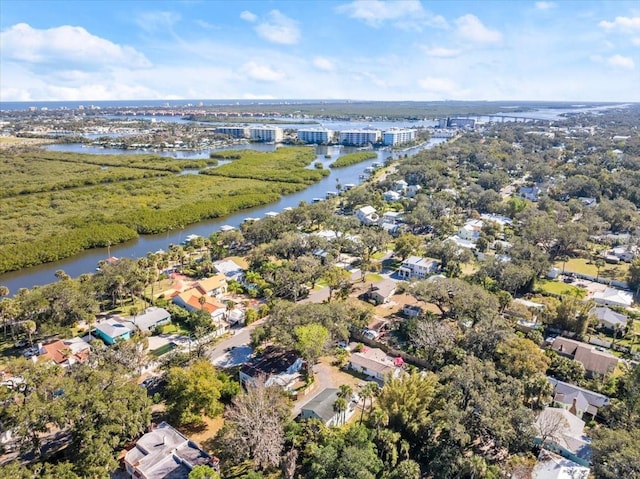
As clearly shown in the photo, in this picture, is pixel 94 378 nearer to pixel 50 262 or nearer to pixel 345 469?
pixel 345 469

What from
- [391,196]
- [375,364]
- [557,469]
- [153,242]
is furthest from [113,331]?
[391,196]

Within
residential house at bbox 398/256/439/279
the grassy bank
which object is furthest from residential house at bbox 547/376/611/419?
the grassy bank

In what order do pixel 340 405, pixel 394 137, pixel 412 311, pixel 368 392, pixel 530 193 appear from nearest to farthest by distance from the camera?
pixel 340 405 → pixel 368 392 → pixel 412 311 → pixel 530 193 → pixel 394 137

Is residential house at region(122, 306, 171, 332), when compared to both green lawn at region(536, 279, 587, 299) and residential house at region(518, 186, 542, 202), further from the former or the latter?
residential house at region(518, 186, 542, 202)

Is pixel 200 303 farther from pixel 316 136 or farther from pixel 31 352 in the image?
pixel 316 136

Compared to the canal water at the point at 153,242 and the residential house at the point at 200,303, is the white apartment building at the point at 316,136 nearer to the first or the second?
the canal water at the point at 153,242

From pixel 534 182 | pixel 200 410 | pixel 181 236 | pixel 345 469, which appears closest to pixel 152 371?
pixel 200 410
